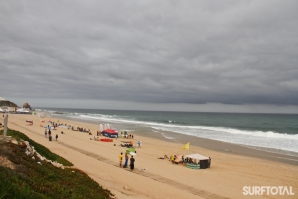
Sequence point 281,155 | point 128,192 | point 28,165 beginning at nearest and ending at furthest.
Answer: point 28,165 → point 128,192 → point 281,155

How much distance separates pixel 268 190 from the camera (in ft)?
48.5

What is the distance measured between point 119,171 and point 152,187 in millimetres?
3804

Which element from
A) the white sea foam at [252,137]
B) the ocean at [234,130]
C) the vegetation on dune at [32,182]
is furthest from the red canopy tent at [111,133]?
the vegetation on dune at [32,182]

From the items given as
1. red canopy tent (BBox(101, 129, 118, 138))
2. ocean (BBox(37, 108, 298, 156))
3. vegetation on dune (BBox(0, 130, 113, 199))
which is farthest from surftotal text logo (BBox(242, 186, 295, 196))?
red canopy tent (BBox(101, 129, 118, 138))

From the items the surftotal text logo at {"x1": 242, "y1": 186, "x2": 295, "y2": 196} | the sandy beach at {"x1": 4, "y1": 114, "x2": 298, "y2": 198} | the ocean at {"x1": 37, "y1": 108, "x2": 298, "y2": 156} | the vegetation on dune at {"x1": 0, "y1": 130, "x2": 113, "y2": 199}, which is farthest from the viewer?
the ocean at {"x1": 37, "y1": 108, "x2": 298, "y2": 156}

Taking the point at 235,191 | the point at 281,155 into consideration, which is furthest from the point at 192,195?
the point at 281,155

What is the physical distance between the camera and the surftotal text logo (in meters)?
14.3

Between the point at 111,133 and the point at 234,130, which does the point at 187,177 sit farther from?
the point at 234,130

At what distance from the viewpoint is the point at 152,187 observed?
13258 mm

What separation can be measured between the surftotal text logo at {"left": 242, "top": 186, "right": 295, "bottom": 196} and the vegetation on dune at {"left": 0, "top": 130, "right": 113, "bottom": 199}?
9385 millimetres

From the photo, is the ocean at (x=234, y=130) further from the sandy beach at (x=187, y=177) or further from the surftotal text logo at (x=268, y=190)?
the surftotal text logo at (x=268, y=190)

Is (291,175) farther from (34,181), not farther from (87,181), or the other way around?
(34,181)

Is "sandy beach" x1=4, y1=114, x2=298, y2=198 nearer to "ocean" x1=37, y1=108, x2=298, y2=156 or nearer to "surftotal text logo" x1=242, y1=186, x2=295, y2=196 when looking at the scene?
"surftotal text logo" x1=242, y1=186, x2=295, y2=196

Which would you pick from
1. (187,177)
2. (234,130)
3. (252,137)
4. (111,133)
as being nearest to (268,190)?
(187,177)
